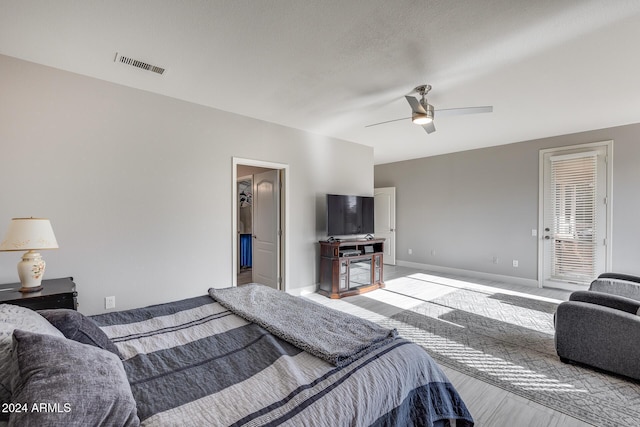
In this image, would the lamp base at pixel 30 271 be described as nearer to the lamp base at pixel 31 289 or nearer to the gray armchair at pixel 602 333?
the lamp base at pixel 31 289

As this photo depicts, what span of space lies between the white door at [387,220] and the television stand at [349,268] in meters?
2.14

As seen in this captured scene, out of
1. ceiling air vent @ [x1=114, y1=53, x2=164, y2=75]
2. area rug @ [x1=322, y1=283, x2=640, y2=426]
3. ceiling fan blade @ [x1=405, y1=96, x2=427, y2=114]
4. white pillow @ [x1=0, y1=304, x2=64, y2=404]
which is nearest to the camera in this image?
white pillow @ [x1=0, y1=304, x2=64, y2=404]

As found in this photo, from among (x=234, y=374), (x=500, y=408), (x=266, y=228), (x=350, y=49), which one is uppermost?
(x=350, y=49)

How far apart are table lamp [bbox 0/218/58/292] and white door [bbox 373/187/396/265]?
6.26m

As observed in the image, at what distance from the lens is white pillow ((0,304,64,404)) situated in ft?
2.94

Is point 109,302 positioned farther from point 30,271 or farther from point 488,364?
point 488,364

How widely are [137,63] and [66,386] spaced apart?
8.96 feet

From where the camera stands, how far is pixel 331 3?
6.12 feet

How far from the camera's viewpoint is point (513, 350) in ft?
9.21

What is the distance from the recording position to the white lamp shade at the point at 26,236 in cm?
215

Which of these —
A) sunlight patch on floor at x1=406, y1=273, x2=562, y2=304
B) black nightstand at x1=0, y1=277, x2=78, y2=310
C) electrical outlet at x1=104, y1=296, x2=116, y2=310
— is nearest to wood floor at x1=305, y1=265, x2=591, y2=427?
sunlight patch on floor at x1=406, y1=273, x2=562, y2=304

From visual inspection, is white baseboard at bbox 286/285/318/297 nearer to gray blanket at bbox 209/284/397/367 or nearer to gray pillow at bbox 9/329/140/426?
gray blanket at bbox 209/284/397/367

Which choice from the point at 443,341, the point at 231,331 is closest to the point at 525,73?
the point at 443,341

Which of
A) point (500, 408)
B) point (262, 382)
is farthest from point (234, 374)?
point (500, 408)
